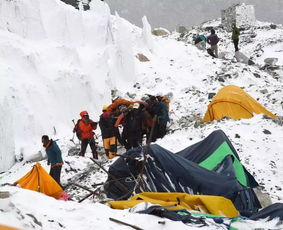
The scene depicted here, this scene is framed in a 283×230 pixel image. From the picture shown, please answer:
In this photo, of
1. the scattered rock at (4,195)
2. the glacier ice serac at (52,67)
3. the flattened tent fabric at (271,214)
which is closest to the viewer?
the scattered rock at (4,195)

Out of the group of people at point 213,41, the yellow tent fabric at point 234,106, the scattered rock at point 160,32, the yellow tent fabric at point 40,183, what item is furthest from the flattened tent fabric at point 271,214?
the scattered rock at point 160,32

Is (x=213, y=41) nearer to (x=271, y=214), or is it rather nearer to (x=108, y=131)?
(x=108, y=131)

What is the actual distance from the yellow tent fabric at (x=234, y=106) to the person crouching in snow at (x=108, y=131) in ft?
10.5

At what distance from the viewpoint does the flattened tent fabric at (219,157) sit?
20.9 feet

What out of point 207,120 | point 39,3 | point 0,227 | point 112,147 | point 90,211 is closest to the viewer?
point 0,227

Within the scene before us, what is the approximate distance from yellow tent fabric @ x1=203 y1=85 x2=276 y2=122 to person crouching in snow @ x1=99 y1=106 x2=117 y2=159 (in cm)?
320

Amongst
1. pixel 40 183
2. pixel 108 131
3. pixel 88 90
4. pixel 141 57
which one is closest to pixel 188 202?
pixel 40 183

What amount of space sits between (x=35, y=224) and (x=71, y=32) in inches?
469

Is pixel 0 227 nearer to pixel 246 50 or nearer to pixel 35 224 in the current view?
pixel 35 224

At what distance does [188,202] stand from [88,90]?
336 inches

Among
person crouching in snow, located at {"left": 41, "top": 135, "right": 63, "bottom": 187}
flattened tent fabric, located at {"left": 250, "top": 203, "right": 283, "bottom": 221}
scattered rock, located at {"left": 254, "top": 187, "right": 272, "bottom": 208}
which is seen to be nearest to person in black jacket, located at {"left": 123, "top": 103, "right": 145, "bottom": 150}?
person crouching in snow, located at {"left": 41, "top": 135, "right": 63, "bottom": 187}

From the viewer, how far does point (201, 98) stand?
14031 mm

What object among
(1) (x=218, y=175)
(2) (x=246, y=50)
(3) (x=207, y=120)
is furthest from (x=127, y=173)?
(2) (x=246, y=50)

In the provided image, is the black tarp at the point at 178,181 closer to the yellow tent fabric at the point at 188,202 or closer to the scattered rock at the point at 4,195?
the yellow tent fabric at the point at 188,202
